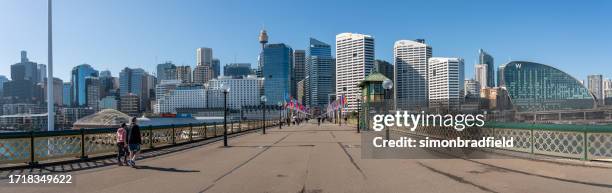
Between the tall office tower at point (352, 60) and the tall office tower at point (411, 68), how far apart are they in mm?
17900

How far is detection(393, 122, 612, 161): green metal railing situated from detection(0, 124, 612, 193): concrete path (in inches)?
39.6

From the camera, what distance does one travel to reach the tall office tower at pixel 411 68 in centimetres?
13462

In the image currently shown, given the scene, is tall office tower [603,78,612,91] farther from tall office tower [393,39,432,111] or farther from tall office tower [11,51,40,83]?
tall office tower [11,51,40,83]

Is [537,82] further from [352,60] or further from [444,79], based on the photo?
[352,60]

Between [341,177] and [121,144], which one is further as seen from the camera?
[121,144]

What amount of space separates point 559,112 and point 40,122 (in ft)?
335

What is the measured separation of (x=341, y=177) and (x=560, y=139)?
8.44m

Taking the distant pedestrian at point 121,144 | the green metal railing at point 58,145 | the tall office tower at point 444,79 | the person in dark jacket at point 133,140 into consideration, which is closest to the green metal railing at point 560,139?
the person in dark jacket at point 133,140

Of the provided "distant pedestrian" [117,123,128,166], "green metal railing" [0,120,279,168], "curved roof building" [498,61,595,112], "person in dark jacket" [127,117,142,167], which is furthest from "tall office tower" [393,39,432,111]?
"person in dark jacket" [127,117,142,167]

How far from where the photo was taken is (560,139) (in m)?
15.2

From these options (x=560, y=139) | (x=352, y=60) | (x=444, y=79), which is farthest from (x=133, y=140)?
(x=352, y=60)

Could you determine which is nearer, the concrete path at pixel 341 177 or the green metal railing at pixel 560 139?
the concrete path at pixel 341 177

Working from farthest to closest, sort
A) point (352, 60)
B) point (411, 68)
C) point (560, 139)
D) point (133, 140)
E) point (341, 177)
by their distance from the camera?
point (352, 60)
point (411, 68)
point (133, 140)
point (560, 139)
point (341, 177)

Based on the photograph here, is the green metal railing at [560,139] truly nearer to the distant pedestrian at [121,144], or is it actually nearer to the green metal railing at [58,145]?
the distant pedestrian at [121,144]
